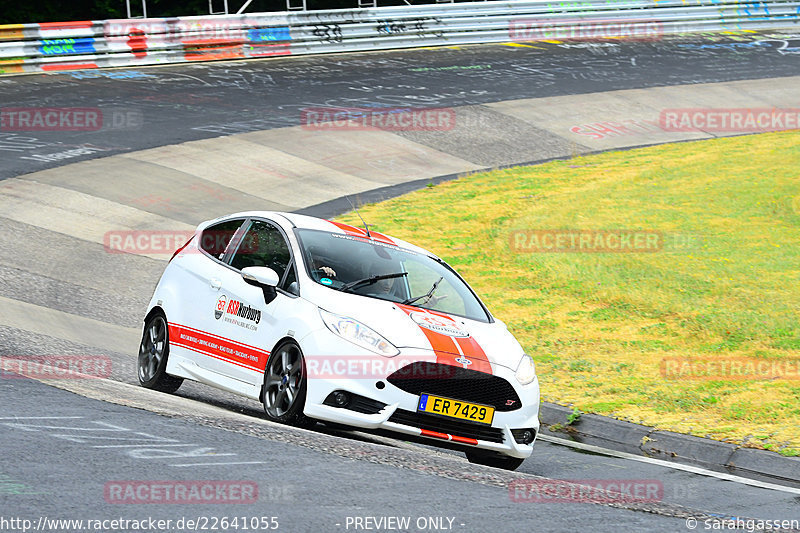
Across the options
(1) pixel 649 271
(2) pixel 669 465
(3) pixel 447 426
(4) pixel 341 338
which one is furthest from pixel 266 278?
(1) pixel 649 271

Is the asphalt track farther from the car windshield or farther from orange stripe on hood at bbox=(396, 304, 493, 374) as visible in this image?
the car windshield

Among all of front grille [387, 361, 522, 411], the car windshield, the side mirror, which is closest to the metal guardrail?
the car windshield

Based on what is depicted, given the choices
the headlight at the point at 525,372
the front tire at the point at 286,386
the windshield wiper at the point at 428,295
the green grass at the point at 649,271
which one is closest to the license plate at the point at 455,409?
the headlight at the point at 525,372

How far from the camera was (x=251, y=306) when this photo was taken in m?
8.82

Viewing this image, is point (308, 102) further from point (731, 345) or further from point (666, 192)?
point (731, 345)

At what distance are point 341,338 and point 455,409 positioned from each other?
96cm

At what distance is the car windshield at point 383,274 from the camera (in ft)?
28.8

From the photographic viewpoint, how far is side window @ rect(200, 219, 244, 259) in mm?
9750

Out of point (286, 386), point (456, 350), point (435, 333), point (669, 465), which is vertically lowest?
point (669, 465)

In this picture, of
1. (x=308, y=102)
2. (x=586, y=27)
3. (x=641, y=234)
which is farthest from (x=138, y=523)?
(x=586, y=27)

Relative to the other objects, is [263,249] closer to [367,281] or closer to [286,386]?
[367,281]

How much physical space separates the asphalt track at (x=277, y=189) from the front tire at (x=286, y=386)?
0.35 meters

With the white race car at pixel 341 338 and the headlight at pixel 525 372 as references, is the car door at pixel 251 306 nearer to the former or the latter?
the white race car at pixel 341 338

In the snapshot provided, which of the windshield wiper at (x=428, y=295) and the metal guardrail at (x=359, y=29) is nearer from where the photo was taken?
the windshield wiper at (x=428, y=295)
